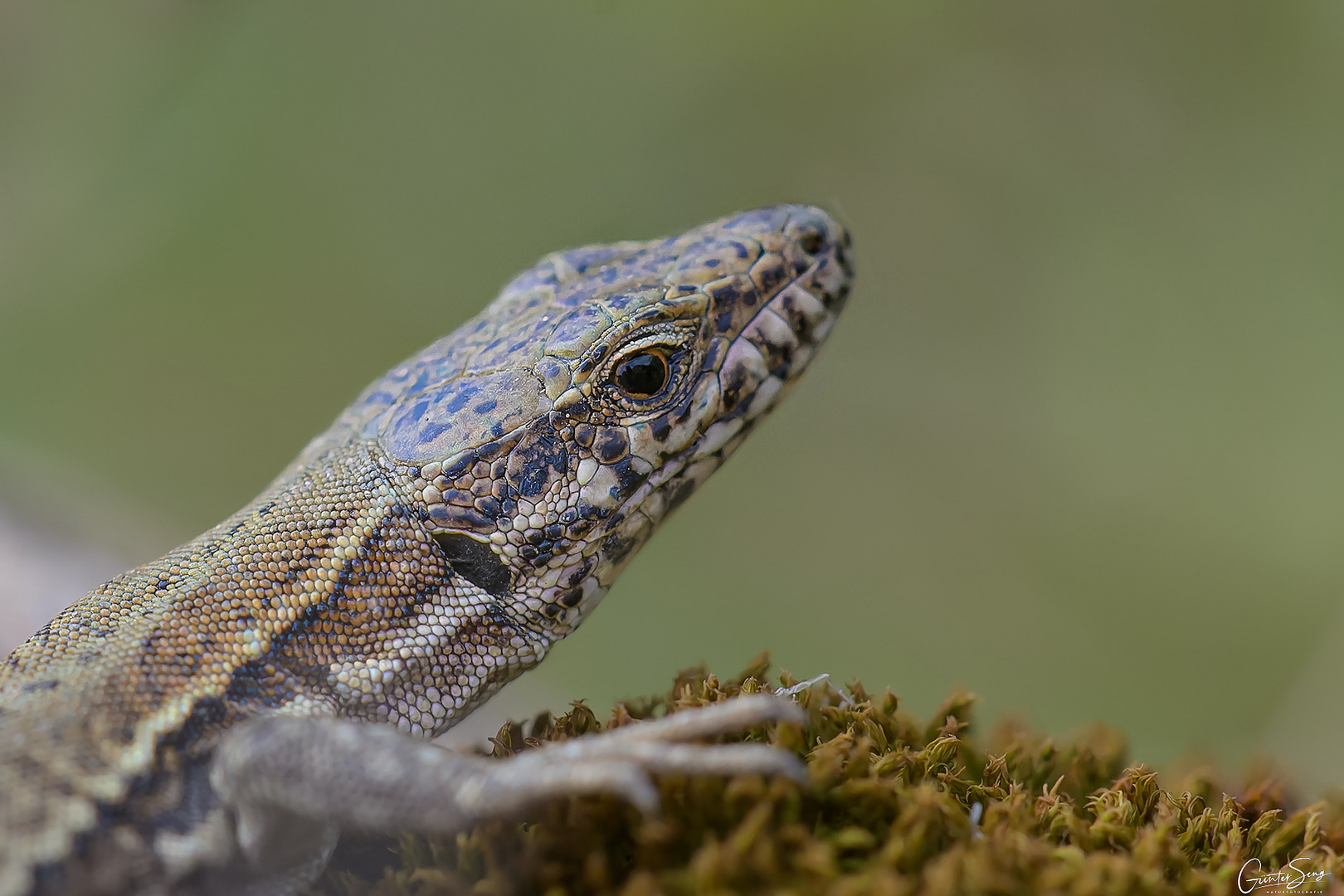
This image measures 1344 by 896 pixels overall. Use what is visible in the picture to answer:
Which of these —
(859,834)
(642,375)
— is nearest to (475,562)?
(642,375)

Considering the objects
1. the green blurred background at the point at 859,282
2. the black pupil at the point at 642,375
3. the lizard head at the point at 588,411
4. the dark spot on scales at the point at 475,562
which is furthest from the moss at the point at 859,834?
the green blurred background at the point at 859,282

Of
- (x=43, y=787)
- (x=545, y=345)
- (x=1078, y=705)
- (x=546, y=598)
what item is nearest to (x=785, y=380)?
(x=545, y=345)

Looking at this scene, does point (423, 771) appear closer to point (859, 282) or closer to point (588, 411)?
point (588, 411)

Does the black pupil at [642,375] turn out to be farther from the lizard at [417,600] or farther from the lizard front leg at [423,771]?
the lizard front leg at [423,771]

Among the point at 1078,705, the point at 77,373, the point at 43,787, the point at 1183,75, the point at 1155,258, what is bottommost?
the point at 1078,705

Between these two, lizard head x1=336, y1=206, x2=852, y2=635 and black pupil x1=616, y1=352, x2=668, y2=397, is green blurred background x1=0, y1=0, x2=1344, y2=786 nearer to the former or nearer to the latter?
lizard head x1=336, y1=206, x2=852, y2=635

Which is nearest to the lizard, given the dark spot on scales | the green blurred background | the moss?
the dark spot on scales

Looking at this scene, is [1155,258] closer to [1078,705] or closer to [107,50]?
[1078,705]
